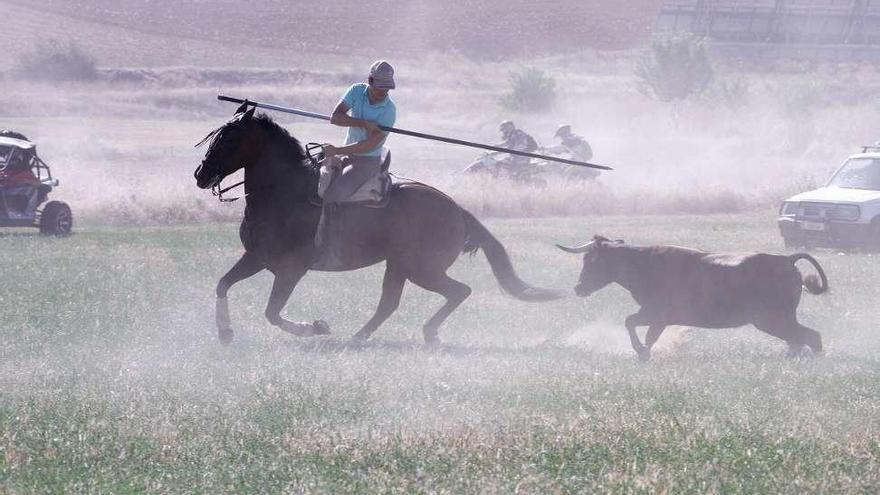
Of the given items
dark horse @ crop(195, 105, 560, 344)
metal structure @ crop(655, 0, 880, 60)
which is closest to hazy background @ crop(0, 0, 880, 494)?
dark horse @ crop(195, 105, 560, 344)

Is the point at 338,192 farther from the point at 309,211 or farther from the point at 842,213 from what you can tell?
the point at 842,213

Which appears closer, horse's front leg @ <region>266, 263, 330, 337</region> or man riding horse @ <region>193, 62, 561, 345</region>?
man riding horse @ <region>193, 62, 561, 345</region>

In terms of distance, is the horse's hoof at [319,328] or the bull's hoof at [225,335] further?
the horse's hoof at [319,328]

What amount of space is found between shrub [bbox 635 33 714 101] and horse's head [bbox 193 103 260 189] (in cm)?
6454

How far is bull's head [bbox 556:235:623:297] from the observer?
1285 cm

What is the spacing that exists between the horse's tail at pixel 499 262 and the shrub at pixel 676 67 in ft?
205

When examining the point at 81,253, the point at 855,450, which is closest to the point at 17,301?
the point at 81,253

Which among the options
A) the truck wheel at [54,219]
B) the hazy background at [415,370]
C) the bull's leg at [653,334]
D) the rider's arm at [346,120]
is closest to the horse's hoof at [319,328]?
the hazy background at [415,370]

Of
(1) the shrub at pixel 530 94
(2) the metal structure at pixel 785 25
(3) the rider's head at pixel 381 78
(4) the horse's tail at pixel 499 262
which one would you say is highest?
(2) the metal structure at pixel 785 25

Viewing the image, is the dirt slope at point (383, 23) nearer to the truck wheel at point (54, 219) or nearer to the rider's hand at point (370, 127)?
the truck wheel at point (54, 219)

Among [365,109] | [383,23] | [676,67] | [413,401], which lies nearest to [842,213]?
[365,109]

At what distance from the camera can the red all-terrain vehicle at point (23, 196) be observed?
25203 mm

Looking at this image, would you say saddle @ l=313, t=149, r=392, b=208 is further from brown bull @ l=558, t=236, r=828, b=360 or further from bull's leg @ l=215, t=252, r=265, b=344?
brown bull @ l=558, t=236, r=828, b=360

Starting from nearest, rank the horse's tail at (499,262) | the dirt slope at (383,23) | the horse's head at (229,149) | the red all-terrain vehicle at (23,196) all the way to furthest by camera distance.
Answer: the horse's head at (229,149) < the horse's tail at (499,262) < the red all-terrain vehicle at (23,196) < the dirt slope at (383,23)
